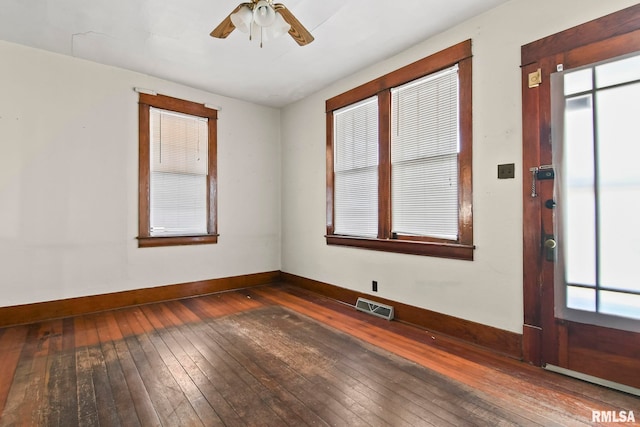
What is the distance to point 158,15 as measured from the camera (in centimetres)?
276

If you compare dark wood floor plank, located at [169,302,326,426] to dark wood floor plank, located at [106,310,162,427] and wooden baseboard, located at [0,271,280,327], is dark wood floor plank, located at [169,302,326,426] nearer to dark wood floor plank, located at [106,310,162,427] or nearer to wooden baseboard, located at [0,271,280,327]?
dark wood floor plank, located at [106,310,162,427]

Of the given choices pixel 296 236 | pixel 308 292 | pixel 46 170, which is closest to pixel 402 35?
pixel 296 236

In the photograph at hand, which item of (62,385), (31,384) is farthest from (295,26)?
(31,384)

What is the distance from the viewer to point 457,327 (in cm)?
289

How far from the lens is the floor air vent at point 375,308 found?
3.46 meters

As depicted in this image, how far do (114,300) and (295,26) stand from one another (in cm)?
371

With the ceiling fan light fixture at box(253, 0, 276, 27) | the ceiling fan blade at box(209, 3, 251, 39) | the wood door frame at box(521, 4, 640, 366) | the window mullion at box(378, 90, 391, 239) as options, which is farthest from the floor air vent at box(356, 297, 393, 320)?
the ceiling fan blade at box(209, 3, 251, 39)

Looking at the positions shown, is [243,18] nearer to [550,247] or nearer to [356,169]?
[356,169]

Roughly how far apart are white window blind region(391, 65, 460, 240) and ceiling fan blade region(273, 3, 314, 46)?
4.60ft

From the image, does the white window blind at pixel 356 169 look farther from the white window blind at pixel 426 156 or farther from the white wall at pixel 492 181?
the white wall at pixel 492 181

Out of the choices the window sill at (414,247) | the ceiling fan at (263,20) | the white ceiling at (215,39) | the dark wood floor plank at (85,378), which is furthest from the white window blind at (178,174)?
the ceiling fan at (263,20)

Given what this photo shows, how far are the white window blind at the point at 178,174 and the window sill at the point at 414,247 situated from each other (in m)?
2.11

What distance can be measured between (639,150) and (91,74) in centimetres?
521

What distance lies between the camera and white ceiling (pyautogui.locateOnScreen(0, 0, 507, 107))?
2648mm
